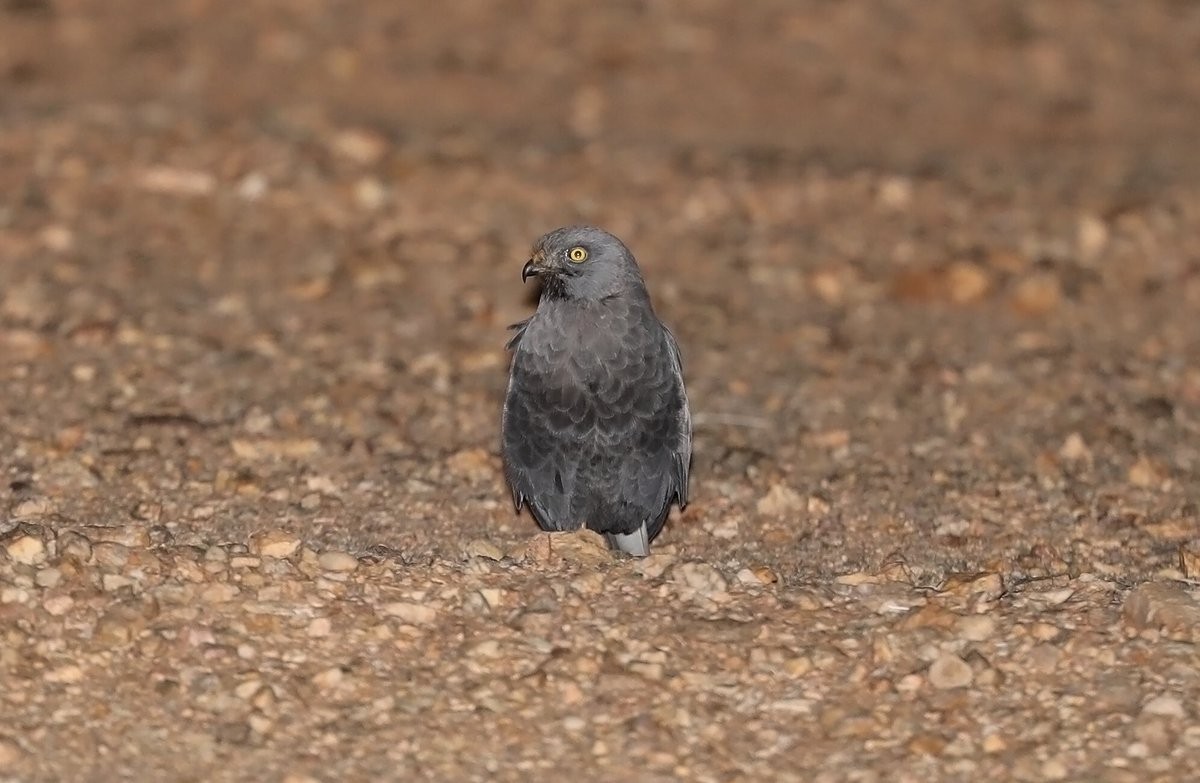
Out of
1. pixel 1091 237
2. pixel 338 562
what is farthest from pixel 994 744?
pixel 1091 237

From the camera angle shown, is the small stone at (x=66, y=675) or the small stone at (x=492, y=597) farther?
the small stone at (x=492, y=597)

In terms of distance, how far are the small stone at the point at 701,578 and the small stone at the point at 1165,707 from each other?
145 cm

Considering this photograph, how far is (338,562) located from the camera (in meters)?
5.76

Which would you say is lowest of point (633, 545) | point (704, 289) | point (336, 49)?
point (633, 545)

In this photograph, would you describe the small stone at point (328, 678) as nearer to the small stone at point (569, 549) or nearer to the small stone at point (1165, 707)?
the small stone at point (569, 549)

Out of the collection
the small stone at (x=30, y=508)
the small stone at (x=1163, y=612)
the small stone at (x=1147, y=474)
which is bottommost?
the small stone at (x=30, y=508)

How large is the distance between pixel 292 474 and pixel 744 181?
3.97m

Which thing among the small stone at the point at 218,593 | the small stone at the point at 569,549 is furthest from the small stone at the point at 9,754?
the small stone at the point at 569,549

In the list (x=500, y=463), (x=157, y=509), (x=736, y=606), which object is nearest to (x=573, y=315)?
(x=500, y=463)

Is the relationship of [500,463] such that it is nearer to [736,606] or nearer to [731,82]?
[736,606]

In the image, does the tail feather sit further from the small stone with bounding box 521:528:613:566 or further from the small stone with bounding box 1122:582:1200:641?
the small stone with bounding box 1122:582:1200:641

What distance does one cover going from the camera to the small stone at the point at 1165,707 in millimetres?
5027

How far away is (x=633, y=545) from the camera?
6.62m

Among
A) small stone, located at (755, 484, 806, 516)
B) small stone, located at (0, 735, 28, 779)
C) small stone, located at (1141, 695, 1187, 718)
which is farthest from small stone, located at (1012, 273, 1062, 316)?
small stone, located at (0, 735, 28, 779)
